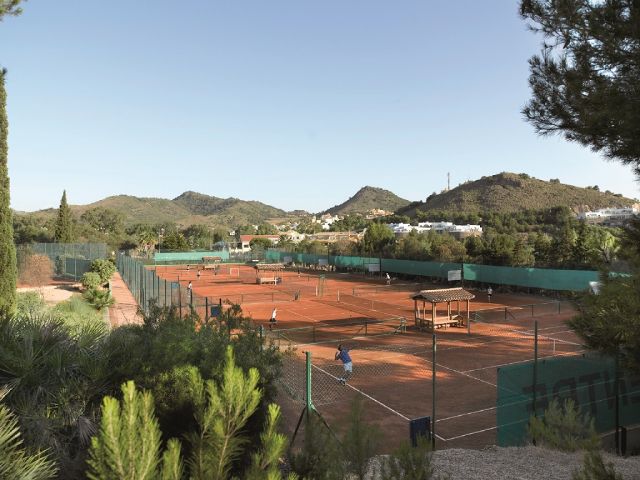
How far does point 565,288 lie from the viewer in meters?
31.4

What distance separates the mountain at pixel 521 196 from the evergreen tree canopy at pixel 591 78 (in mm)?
117676

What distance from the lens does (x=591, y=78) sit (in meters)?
6.82

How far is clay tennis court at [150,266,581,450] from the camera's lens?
11.0m

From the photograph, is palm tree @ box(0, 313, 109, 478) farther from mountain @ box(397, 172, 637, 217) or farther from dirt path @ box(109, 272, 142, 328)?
mountain @ box(397, 172, 637, 217)

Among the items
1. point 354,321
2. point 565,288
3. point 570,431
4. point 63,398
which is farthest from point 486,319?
point 63,398

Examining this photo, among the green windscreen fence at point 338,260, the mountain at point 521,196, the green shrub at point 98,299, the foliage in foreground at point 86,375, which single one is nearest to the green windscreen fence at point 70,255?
the green shrub at point 98,299

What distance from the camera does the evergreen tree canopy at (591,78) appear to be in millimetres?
5945

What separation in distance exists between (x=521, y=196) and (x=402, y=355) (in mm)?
119820

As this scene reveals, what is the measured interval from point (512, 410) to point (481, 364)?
7334 millimetres

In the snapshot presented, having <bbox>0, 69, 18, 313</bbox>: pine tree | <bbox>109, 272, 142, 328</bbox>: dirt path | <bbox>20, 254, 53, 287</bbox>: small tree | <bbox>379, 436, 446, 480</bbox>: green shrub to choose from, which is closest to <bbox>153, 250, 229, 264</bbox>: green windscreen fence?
<bbox>109, 272, 142, 328</bbox>: dirt path

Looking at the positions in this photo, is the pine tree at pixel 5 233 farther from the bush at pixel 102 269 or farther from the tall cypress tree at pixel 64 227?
the tall cypress tree at pixel 64 227

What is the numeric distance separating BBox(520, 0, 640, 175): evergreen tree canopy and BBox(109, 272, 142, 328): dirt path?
1485 centimetres

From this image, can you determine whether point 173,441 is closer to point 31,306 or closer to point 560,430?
point 560,430

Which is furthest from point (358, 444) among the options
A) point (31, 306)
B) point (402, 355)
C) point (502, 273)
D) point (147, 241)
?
point (147, 241)
